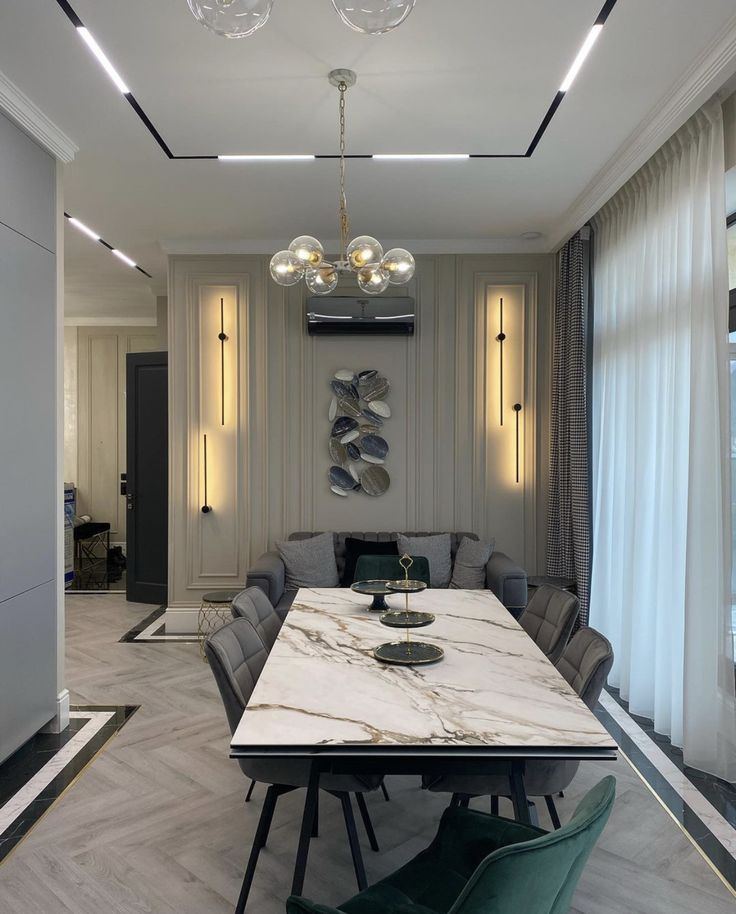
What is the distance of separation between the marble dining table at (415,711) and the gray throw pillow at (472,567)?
2.09 m

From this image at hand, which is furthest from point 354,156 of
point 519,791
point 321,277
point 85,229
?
point 519,791

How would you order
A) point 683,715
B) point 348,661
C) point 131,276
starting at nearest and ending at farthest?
point 348,661 < point 683,715 < point 131,276

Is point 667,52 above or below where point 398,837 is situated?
above

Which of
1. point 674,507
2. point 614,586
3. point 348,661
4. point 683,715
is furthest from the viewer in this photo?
point 614,586

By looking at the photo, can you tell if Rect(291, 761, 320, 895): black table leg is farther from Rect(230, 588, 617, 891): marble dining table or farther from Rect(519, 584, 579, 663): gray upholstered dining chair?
Rect(519, 584, 579, 663): gray upholstered dining chair

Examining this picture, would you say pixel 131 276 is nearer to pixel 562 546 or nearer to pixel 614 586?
pixel 562 546

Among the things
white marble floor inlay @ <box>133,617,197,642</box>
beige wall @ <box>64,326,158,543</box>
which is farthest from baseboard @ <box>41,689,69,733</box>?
beige wall @ <box>64,326,158,543</box>

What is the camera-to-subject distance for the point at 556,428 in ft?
16.5

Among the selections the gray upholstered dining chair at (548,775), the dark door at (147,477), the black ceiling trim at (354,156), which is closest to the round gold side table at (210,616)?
the dark door at (147,477)

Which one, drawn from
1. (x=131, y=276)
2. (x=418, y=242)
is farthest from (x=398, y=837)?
(x=131, y=276)

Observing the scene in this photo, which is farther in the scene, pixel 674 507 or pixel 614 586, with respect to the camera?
pixel 614 586

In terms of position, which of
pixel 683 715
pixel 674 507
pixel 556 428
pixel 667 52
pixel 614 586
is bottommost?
Answer: pixel 683 715

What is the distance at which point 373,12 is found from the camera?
141cm

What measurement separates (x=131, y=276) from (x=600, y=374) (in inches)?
168
